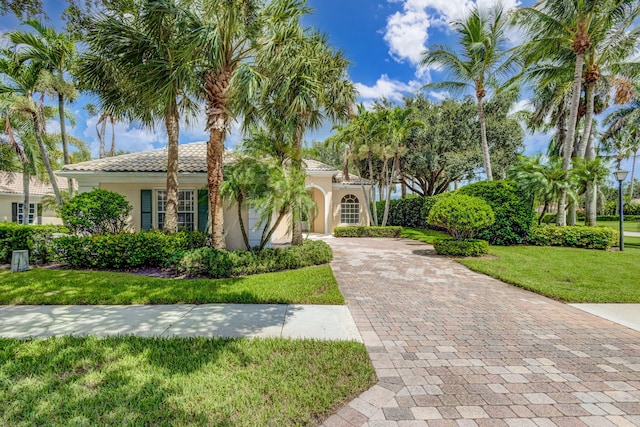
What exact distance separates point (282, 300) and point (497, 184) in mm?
12431

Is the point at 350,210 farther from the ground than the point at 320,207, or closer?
closer

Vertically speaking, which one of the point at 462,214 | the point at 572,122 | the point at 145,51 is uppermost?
the point at 145,51

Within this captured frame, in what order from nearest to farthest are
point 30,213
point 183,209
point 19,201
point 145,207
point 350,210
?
point 145,207, point 183,209, point 350,210, point 19,201, point 30,213

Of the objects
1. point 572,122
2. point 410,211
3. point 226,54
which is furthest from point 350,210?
point 226,54

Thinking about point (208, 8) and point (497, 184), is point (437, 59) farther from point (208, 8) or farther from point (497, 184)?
point (208, 8)

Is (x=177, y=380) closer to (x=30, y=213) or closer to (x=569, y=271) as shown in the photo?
(x=569, y=271)

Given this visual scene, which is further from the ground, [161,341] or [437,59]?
[437,59]

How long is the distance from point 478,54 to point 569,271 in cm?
1274

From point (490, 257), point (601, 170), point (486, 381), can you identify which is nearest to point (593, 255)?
point (490, 257)

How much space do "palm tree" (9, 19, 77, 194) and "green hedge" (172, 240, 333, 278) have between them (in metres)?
11.7

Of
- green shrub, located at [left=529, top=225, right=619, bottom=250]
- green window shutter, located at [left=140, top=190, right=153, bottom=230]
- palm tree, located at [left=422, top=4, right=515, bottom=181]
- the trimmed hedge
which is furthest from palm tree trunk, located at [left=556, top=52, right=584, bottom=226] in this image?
green window shutter, located at [left=140, top=190, right=153, bottom=230]

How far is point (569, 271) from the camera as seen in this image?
856cm

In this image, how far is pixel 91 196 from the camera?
9102mm

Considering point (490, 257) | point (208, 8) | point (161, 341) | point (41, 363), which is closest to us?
point (41, 363)
